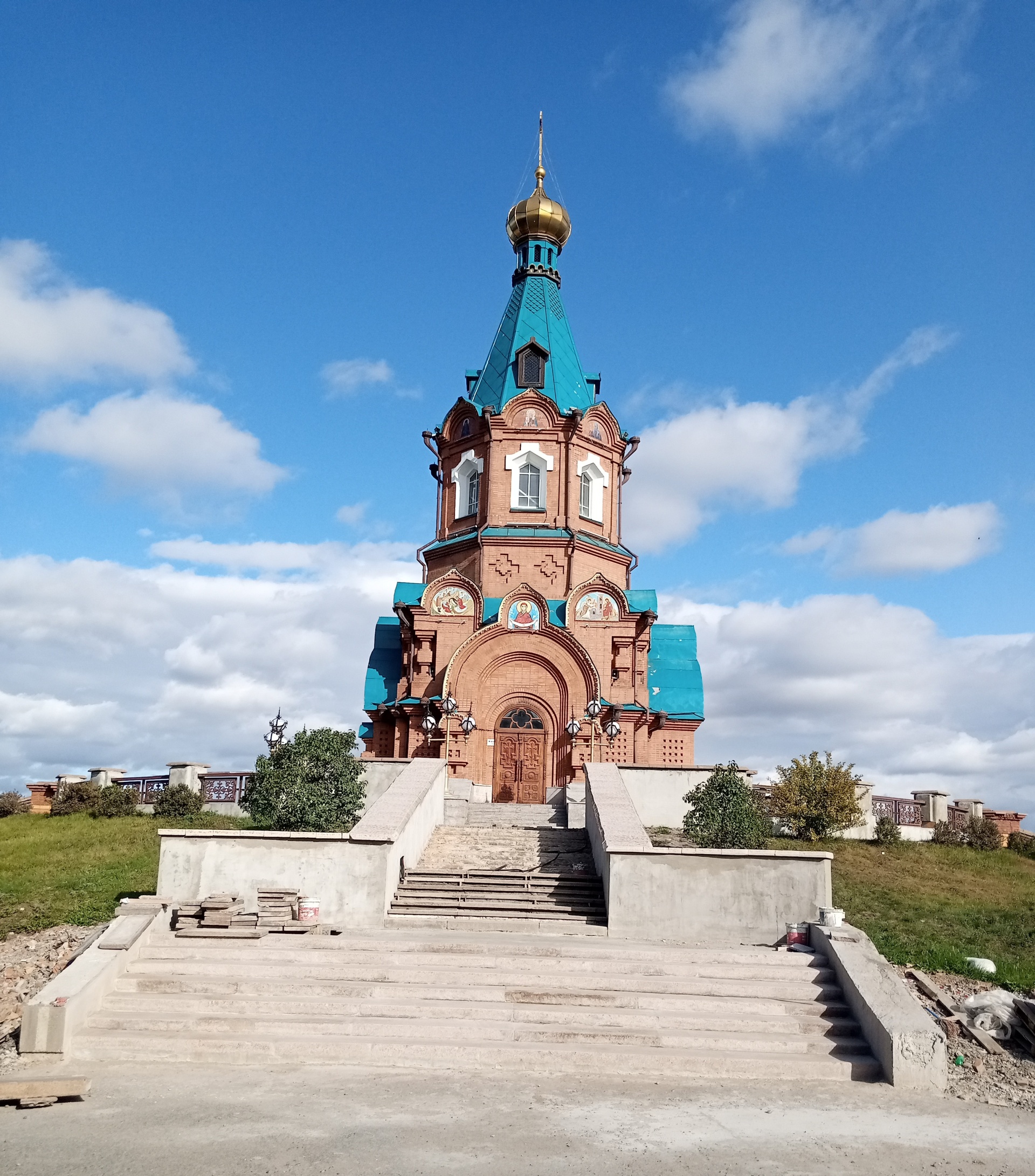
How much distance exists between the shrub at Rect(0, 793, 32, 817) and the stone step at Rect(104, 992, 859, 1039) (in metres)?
16.0

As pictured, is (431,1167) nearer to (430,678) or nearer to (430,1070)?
(430,1070)

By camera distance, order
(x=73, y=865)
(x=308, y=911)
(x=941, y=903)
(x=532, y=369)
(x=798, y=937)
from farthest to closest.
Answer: (x=532, y=369) < (x=73, y=865) < (x=941, y=903) < (x=308, y=911) < (x=798, y=937)

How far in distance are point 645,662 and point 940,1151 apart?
647 inches

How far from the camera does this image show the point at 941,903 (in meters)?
15.2

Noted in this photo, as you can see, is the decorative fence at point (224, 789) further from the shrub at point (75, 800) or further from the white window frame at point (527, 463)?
the white window frame at point (527, 463)

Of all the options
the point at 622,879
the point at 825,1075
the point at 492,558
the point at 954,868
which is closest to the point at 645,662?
the point at 492,558

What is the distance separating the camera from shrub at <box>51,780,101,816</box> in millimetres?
21484

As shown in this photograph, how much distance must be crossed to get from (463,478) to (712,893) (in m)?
15.4

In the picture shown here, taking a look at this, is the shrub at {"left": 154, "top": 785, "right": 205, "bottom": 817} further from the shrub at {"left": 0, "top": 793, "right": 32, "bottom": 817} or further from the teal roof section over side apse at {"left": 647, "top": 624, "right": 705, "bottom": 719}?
the teal roof section over side apse at {"left": 647, "top": 624, "right": 705, "bottom": 719}

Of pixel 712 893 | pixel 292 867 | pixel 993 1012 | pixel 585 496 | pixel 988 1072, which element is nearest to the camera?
pixel 988 1072

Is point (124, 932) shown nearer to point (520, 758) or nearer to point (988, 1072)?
point (988, 1072)

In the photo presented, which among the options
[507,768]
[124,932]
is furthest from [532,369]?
[124,932]

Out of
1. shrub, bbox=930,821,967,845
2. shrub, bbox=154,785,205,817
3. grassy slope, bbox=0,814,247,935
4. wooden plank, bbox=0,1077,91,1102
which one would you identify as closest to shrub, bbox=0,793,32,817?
grassy slope, bbox=0,814,247,935

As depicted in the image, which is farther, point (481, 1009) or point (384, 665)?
point (384, 665)
